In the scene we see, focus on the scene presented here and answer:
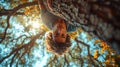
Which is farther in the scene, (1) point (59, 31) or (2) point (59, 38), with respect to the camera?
(2) point (59, 38)

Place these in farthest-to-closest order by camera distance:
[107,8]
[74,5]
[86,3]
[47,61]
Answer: [47,61]
[74,5]
[86,3]
[107,8]

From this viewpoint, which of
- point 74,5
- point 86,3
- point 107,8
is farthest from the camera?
point 74,5

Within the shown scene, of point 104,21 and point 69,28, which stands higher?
point 104,21

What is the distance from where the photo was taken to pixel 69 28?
15.0 ft

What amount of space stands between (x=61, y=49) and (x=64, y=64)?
646 cm

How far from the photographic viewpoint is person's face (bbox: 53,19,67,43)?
413 cm

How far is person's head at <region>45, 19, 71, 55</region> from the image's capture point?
13.6 ft

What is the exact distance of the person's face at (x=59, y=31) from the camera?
13.6 ft

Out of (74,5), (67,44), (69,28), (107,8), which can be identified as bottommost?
(67,44)

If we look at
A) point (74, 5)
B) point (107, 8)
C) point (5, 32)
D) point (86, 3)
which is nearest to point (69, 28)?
point (74, 5)

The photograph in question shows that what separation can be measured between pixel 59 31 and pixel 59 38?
19cm

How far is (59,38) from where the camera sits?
4277 mm

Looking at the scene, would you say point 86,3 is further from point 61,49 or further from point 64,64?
point 64,64

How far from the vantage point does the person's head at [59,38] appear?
416 cm
